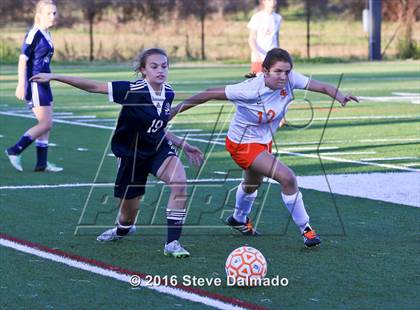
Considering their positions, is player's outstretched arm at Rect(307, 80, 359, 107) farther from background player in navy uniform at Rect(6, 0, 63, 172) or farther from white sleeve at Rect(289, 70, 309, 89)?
background player in navy uniform at Rect(6, 0, 63, 172)

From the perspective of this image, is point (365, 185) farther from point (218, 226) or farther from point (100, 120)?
point (100, 120)

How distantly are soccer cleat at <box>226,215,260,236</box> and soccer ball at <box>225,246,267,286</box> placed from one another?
1.88 m

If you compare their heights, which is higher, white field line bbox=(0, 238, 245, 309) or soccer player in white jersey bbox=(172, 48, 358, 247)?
soccer player in white jersey bbox=(172, 48, 358, 247)

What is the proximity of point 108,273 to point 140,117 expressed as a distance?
4.75 ft

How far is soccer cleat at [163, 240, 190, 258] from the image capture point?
27.1ft

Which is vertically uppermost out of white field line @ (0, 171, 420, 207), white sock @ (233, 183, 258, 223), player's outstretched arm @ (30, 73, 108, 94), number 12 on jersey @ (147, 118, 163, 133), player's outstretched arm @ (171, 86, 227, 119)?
player's outstretched arm @ (30, 73, 108, 94)

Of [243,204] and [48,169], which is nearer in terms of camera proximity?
[243,204]

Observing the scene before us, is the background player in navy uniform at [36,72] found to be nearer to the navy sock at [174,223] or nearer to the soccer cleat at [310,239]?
the navy sock at [174,223]

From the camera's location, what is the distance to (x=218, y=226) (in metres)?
9.82

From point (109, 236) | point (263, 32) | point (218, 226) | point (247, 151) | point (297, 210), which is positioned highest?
point (263, 32)

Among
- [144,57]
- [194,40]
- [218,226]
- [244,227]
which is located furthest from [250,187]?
[194,40]

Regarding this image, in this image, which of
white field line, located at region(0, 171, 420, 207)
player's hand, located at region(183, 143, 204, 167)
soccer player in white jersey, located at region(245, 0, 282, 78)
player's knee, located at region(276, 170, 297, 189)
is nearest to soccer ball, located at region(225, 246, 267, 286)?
player's hand, located at region(183, 143, 204, 167)

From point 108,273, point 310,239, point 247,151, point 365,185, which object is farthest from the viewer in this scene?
point 365,185

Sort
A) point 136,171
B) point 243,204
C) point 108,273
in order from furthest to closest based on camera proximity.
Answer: point 243,204
point 136,171
point 108,273
